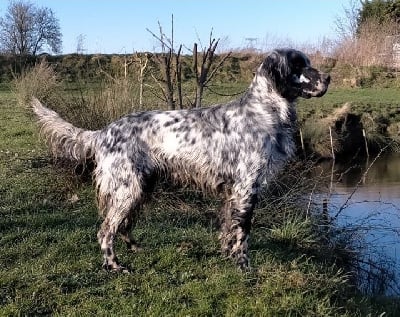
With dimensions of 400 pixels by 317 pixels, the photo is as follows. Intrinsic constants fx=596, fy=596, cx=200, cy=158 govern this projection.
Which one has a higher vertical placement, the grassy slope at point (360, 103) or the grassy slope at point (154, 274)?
the grassy slope at point (360, 103)

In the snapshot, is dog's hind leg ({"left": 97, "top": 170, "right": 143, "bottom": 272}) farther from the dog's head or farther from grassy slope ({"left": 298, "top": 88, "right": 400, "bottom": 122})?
grassy slope ({"left": 298, "top": 88, "right": 400, "bottom": 122})

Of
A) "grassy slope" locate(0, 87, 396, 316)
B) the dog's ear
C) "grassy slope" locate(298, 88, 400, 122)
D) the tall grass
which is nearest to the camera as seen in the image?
"grassy slope" locate(0, 87, 396, 316)

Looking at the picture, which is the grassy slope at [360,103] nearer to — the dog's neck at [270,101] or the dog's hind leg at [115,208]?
the dog's neck at [270,101]

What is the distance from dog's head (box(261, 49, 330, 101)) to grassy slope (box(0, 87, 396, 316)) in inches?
65.4

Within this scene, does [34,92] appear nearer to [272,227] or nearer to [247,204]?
[272,227]

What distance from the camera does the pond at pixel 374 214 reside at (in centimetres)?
811

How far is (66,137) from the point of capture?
602 centimetres

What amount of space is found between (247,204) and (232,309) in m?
1.15

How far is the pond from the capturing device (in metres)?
8.11

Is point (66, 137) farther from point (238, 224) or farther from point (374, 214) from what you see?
point (374, 214)

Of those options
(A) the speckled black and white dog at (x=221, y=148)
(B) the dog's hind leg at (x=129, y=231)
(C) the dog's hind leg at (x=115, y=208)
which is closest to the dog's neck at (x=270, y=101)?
(A) the speckled black and white dog at (x=221, y=148)

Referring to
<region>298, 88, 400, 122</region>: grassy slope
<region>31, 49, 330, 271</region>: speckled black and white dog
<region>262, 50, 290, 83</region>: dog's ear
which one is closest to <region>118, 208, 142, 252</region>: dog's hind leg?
<region>31, 49, 330, 271</region>: speckled black and white dog

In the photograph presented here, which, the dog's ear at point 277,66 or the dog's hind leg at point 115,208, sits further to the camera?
the dog's hind leg at point 115,208

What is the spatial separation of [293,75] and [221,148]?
37.5 inches
